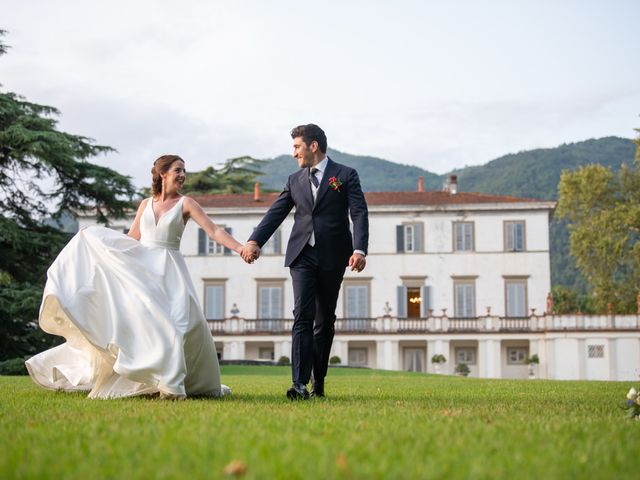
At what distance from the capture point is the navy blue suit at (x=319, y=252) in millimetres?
7724

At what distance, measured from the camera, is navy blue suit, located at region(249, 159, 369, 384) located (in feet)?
25.3

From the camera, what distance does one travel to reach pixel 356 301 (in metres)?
46.5

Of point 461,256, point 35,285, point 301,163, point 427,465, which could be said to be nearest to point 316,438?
point 427,465

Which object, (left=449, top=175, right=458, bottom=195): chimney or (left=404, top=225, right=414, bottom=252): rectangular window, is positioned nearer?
(left=404, top=225, right=414, bottom=252): rectangular window

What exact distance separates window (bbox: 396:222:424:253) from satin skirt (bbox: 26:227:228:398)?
38.4 metres

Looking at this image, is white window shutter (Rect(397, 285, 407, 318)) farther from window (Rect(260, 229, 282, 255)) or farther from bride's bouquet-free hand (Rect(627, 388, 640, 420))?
bride's bouquet-free hand (Rect(627, 388, 640, 420))

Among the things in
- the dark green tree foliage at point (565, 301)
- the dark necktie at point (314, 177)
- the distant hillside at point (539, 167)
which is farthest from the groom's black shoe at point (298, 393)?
the distant hillside at point (539, 167)

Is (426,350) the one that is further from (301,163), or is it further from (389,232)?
(301,163)

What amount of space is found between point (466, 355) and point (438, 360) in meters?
2.27

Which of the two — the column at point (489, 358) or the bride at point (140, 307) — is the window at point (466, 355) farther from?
the bride at point (140, 307)

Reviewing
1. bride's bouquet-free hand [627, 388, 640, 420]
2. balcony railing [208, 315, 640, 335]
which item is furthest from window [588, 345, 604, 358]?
bride's bouquet-free hand [627, 388, 640, 420]

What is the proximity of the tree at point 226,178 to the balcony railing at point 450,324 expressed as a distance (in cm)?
1294

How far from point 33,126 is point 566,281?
64.8 metres

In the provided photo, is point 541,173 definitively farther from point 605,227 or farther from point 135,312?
point 135,312
